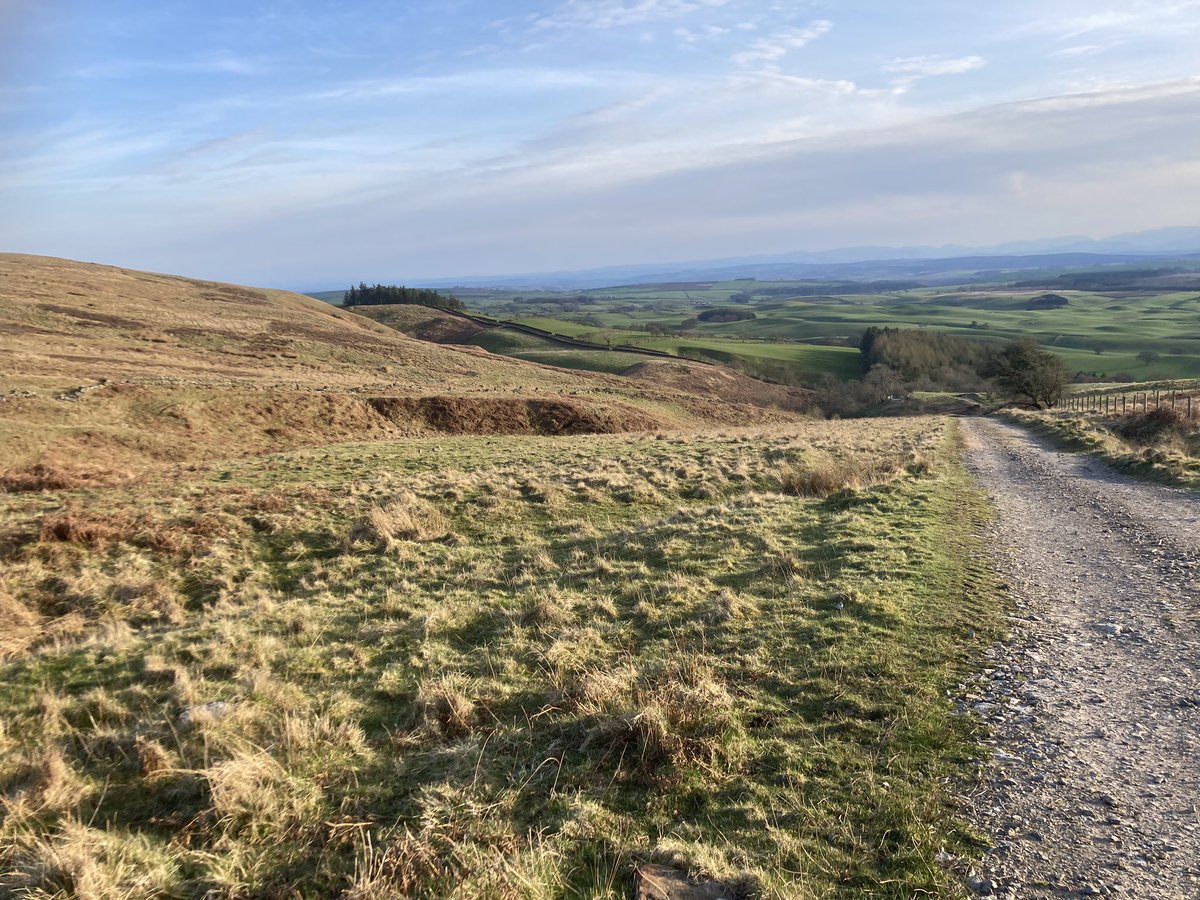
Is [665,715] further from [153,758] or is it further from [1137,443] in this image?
[1137,443]

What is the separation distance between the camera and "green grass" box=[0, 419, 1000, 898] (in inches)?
162

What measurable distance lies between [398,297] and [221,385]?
85446 mm

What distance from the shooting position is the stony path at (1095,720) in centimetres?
394

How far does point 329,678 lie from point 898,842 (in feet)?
18.0

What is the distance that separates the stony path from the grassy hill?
68.1ft

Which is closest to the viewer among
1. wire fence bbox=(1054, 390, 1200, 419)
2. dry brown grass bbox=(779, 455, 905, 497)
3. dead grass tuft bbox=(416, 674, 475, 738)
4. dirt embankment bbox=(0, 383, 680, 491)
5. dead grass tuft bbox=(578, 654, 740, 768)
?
dead grass tuft bbox=(578, 654, 740, 768)

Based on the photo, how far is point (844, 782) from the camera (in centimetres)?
480

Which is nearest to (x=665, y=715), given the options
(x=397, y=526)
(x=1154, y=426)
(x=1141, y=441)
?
(x=397, y=526)

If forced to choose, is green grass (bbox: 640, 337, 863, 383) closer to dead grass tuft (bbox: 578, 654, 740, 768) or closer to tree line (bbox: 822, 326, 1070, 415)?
tree line (bbox: 822, 326, 1070, 415)

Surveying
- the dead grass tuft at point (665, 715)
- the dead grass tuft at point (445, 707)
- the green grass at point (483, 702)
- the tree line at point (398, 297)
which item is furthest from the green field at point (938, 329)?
the dead grass tuft at point (445, 707)

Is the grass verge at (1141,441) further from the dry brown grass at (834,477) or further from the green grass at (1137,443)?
the dry brown grass at (834,477)

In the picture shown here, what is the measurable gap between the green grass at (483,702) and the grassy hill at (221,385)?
34.6 ft

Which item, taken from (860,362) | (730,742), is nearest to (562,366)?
(860,362)

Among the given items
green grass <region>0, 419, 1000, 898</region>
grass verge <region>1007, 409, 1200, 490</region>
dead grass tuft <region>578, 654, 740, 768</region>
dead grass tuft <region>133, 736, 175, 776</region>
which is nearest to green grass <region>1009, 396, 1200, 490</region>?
grass verge <region>1007, 409, 1200, 490</region>
